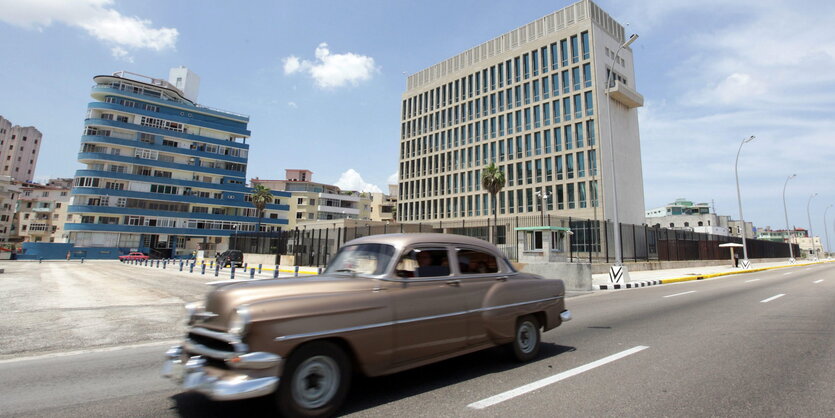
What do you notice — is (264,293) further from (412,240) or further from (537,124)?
(537,124)

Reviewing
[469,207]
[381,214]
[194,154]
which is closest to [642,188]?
[469,207]

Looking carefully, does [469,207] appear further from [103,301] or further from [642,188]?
[103,301]

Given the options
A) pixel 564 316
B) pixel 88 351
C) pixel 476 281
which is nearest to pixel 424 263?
pixel 476 281

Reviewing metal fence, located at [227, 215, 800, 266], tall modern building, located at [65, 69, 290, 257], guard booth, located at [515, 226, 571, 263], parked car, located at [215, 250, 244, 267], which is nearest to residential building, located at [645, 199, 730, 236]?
metal fence, located at [227, 215, 800, 266]

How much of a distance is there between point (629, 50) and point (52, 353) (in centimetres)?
6203

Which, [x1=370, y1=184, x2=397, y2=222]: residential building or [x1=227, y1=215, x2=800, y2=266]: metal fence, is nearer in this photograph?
[x1=227, y1=215, x2=800, y2=266]: metal fence

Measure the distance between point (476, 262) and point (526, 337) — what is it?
132 centimetres

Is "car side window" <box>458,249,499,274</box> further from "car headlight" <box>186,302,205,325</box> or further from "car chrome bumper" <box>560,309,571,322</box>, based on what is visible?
"car headlight" <box>186,302,205,325</box>

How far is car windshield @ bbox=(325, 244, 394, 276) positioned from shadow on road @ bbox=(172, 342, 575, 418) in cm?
117

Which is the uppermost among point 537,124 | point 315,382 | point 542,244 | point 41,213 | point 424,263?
point 537,124

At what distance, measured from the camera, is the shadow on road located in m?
3.40

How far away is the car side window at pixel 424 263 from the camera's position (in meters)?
4.02

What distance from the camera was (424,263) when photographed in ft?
13.8

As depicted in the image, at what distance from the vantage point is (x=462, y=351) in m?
4.25
